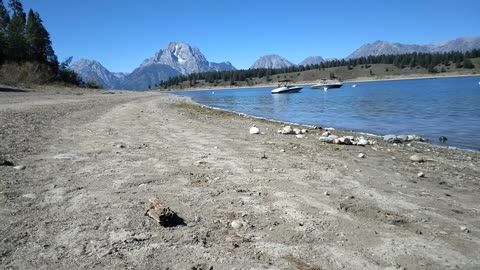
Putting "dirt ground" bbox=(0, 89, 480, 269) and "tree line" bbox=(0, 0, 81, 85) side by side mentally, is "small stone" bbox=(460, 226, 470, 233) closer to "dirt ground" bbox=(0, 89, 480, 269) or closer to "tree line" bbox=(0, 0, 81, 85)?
"dirt ground" bbox=(0, 89, 480, 269)

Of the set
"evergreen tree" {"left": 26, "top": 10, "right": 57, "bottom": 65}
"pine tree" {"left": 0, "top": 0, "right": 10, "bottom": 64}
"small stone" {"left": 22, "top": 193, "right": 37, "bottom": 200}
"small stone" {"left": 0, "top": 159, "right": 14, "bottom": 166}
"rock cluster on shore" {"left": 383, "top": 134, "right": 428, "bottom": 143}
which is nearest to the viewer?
"small stone" {"left": 22, "top": 193, "right": 37, "bottom": 200}

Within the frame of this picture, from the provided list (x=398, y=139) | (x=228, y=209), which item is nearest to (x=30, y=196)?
(x=228, y=209)

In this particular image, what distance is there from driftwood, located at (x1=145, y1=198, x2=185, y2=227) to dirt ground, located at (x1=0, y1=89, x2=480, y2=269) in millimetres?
97

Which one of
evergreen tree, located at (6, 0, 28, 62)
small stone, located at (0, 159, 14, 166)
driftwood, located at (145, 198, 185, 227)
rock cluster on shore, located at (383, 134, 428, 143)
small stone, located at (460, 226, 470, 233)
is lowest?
rock cluster on shore, located at (383, 134, 428, 143)

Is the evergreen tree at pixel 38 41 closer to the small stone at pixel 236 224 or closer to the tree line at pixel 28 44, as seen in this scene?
the tree line at pixel 28 44

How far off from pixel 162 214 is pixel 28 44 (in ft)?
279

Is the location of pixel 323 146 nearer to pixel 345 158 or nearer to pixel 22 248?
pixel 345 158

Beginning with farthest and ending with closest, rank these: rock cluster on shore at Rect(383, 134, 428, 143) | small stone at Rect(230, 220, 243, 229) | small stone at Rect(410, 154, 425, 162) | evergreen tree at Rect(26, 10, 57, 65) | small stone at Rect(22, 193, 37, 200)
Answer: evergreen tree at Rect(26, 10, 57, 65), rock cluster on shore at Rect(383, 134, 428, 143), small stone at Rect(410, 154, 425, 162), small stone at Rect(22, 193, 37, 200), small stone at Rect(230, 220, 243, 229)

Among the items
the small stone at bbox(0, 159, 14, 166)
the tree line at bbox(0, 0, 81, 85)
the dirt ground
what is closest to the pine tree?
the tree line at bbox(0, 0, 81, 85)

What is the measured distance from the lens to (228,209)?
20.4 ft

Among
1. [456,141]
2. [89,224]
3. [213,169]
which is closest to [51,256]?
[89,224]

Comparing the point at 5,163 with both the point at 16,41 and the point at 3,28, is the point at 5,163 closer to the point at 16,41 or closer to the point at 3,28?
the point at 16,41

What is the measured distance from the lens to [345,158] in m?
11.5

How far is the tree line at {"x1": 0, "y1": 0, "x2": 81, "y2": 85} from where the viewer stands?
A: 6881cm
